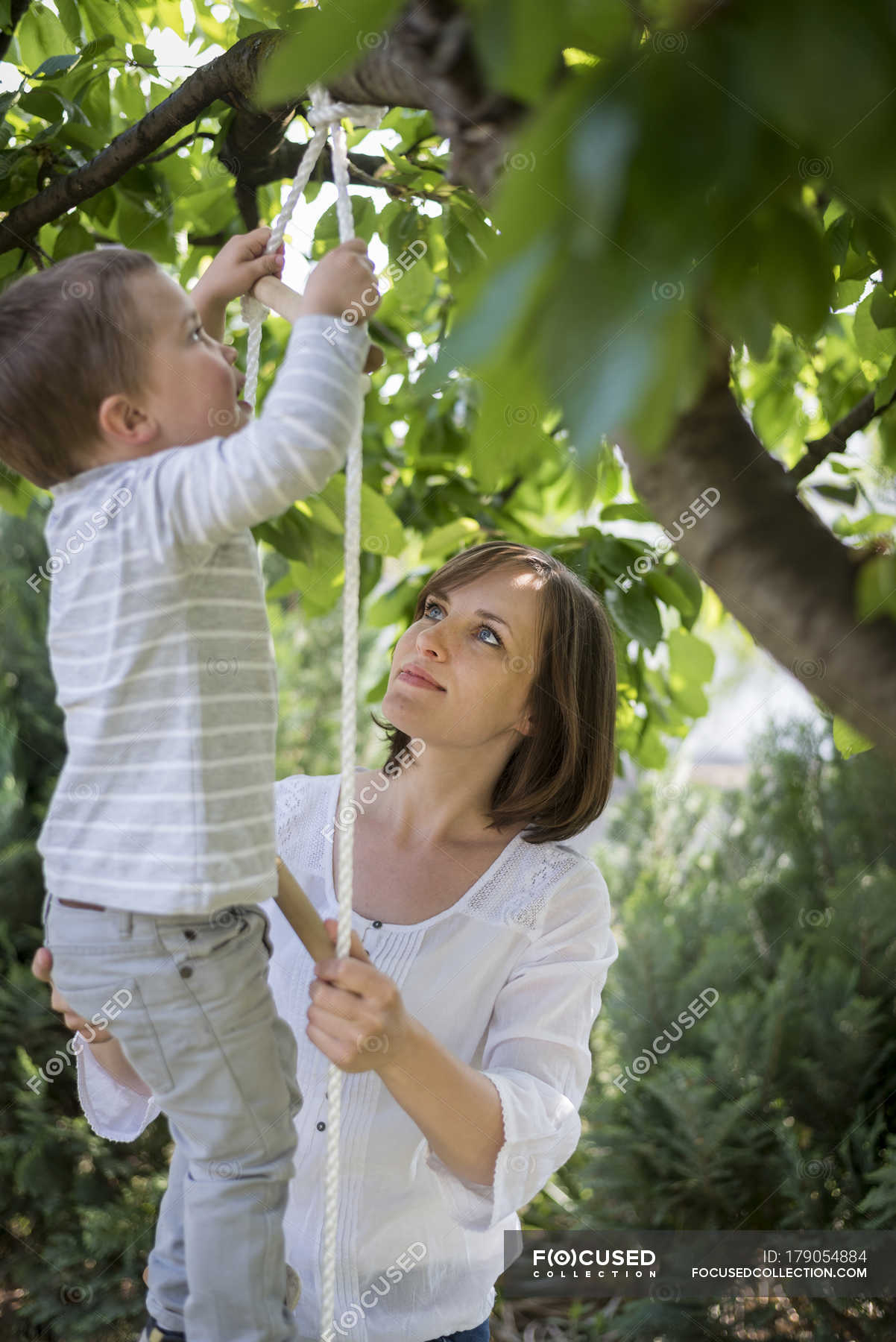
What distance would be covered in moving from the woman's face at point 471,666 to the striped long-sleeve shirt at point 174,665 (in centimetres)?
58

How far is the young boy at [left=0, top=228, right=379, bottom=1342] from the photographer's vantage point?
0.79 meters

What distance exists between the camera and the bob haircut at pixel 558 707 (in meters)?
1.52

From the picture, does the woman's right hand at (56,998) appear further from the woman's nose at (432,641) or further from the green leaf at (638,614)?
the green leaf at (638,614)

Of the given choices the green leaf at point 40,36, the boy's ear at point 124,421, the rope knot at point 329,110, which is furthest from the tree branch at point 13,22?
the boy's ear at point 124,421

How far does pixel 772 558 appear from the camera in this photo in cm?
54

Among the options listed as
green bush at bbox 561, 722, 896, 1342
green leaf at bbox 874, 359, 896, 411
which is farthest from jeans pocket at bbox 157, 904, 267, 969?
green bush at bbox 561, 722, 896, 1342

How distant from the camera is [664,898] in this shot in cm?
307

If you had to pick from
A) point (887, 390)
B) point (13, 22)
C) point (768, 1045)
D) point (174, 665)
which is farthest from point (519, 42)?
point (768, 1045)

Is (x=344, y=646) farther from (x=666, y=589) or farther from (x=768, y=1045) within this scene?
(x=768, y=1045)

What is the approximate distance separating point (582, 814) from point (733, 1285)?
147cm

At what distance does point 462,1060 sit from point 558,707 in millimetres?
486

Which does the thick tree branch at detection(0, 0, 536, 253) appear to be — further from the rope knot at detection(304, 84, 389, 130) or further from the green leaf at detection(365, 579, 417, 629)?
the green leaf at detection(365, 579, 417, 629)

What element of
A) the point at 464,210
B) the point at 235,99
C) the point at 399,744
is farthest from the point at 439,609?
the point at 235,99

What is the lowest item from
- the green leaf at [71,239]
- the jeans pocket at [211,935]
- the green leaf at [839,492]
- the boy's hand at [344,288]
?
the jeans pocket at [211,935]
